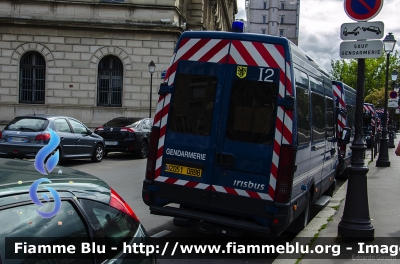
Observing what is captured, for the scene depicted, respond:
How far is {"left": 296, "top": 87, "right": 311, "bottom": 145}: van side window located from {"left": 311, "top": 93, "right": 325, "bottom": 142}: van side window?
1.44 feet

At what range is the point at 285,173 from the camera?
18.5 ft

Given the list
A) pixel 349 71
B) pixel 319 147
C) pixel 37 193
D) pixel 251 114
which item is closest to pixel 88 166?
pixel 319 147

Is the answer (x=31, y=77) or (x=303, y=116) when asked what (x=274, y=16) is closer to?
(x=31, y=77)

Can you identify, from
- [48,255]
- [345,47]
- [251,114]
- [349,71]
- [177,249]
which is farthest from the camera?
[349,71]

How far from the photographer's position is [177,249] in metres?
6.20

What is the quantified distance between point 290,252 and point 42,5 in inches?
977

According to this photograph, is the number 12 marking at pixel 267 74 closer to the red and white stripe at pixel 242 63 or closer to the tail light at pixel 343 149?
the red and white stripe at pixel 242 63

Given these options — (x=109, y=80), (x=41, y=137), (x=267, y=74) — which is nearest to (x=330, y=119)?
(x=267, y=74)

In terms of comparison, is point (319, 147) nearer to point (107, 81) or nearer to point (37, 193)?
point (37, 193)

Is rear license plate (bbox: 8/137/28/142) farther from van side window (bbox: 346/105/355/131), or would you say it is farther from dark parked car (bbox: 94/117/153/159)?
van side window (bbox: 346/105/355/131)

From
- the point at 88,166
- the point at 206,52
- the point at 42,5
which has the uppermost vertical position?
the point at 42,5

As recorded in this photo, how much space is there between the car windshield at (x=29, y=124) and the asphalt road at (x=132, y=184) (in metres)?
1.67

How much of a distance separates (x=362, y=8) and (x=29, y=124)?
Answer: 992cm

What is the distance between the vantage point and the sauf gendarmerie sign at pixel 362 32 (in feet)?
21.1
